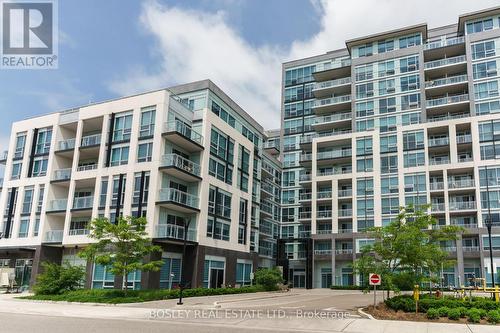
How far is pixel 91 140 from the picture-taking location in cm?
4044

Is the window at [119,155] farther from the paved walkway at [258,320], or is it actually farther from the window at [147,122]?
the paved walkway at [258,320]

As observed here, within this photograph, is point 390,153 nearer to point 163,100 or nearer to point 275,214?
point 275,214

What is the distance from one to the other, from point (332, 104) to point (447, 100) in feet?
52.6

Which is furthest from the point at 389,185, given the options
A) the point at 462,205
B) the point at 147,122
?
the point at 147,122

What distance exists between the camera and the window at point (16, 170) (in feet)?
144

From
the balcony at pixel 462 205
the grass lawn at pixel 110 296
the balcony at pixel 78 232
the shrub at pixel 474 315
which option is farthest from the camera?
the balcony at pixel 462 205

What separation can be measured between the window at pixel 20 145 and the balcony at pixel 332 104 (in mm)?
40881

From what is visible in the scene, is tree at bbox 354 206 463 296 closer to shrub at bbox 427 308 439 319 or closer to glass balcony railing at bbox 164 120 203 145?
shrub at bbox 427 308 439 319

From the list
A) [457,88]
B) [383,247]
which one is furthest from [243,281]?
[457,88]

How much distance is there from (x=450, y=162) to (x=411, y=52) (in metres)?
17.5

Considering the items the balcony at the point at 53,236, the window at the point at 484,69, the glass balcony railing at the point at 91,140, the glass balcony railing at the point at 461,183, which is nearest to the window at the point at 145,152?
the glass balcony railing at the point at 91,140

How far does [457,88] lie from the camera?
59188 mm

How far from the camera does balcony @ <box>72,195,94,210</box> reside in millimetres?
38325

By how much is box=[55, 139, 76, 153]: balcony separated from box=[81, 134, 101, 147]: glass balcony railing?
1437 millimetres
